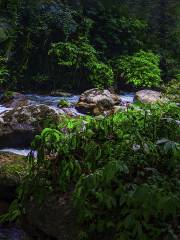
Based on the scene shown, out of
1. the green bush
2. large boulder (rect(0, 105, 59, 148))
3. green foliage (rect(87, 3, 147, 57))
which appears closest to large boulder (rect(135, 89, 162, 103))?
the green bush

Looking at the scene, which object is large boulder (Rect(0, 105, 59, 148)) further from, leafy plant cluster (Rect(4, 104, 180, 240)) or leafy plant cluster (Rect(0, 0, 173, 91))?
leafy plant cluster (Rect(0, 0, 173, 91))

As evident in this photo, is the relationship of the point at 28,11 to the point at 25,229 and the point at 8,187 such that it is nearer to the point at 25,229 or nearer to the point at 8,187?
the point at 8,187

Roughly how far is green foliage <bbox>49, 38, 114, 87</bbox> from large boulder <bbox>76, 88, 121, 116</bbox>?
69.2 inches

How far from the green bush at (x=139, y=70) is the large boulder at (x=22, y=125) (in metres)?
5.40

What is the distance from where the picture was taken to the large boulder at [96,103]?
9242mm

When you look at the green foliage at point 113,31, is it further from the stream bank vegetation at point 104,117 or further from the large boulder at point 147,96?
the large boulder at point 147,96

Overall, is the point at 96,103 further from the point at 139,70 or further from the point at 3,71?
the point at 139,70

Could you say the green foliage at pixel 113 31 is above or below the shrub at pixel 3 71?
above

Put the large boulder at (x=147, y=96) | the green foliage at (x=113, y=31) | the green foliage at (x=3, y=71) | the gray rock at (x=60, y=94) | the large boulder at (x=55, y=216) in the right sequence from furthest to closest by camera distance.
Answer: the green foliage at (x=113, y=31) → the gray rock at (x=60, y=94) → the large boulder at (x=147, y=96) → the green foliage at (x=3, y=71) → the large boulder at (x=55, y=216)

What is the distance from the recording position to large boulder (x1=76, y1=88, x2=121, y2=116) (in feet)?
30.3

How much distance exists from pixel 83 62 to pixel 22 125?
5075mm

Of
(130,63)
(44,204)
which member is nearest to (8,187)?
(44,204)

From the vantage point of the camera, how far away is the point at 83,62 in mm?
11586

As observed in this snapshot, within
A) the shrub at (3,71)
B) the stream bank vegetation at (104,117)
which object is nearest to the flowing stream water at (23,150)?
the stream bank vegetation at (104,117)
